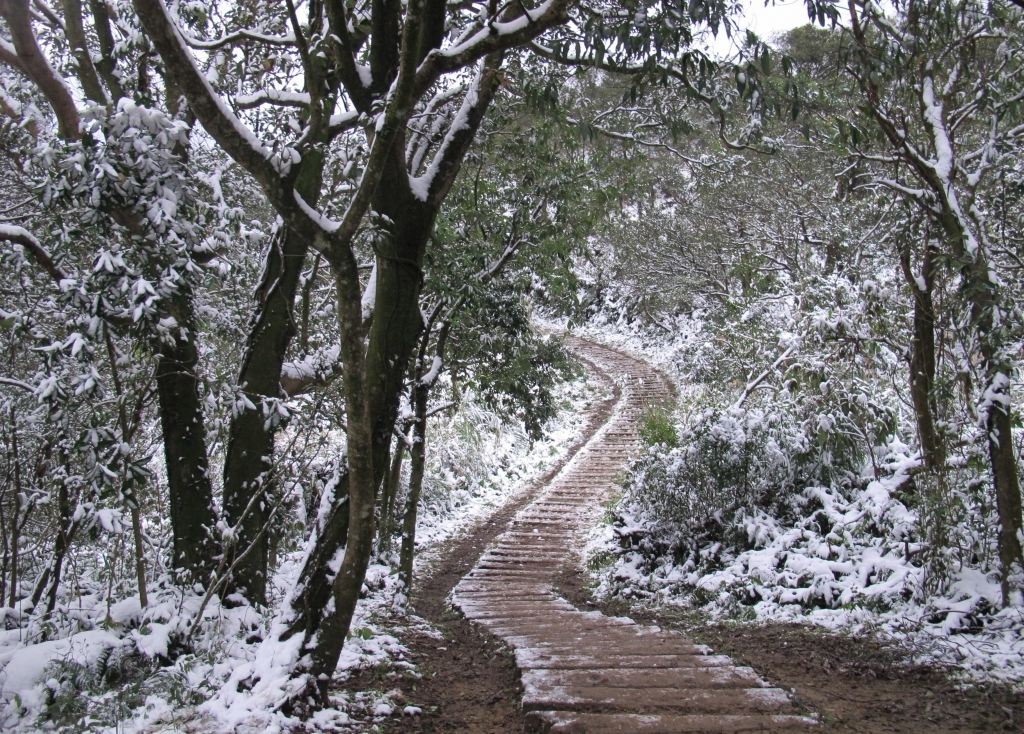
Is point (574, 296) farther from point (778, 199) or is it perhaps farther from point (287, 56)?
point (778, 199)

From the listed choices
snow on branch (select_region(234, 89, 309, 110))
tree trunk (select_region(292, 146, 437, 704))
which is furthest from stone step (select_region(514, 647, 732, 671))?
snow on branch (select_region(234, 89, 309, 110))

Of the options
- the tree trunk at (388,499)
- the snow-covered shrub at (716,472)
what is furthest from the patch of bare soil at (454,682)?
the snow-covered shrub at (716,472)

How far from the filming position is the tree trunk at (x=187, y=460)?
4.89 meters

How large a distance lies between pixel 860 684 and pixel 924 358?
8.77 feet

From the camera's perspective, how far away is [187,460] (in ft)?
16.4

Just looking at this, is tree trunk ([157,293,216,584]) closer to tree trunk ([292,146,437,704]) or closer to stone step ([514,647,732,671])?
tree trunk ([292,146,437,704])

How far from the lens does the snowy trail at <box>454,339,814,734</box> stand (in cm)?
324

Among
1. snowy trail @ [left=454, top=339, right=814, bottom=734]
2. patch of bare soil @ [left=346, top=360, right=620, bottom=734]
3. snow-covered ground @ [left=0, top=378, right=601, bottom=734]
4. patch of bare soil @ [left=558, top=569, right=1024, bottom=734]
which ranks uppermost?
snow-covered ground @ [left=0, top=378, right=601, bottom=734]

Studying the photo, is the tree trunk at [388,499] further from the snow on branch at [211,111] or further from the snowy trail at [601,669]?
the snow on branch at [211,111]

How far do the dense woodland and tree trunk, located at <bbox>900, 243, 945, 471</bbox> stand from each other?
1.5 inches

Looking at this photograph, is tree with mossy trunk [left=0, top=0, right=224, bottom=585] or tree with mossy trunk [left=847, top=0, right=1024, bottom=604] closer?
tree with mossy trunk [left=0, top=0, right=224, bottom=585]

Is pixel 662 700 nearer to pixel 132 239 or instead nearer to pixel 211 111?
pixel 211 111

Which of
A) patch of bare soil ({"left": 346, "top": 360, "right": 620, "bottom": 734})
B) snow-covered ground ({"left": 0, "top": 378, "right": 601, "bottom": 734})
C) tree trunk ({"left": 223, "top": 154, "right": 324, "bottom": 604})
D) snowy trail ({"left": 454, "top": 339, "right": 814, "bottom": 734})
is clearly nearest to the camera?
snowy trail ({"left": 454, "top": 339, "right": 814, "bottom": 734})

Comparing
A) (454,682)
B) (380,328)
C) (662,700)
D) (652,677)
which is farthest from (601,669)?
(380,328)
